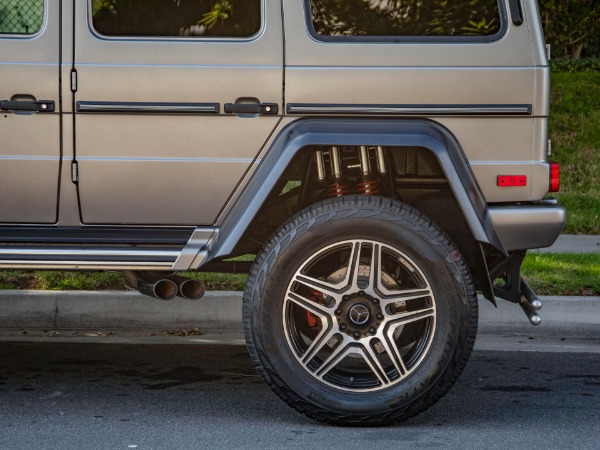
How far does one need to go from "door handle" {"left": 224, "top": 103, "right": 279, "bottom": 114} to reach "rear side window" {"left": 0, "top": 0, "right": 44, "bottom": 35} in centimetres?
94

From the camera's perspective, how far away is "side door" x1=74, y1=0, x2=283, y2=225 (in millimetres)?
5094

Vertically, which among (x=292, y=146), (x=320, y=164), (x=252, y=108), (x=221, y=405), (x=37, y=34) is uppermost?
(x=37, y=34)

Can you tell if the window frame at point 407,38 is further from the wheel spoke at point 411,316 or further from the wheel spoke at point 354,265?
the wheel spoke at point 411,316

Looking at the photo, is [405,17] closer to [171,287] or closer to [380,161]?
[380,161]

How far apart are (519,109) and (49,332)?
12.0 ft

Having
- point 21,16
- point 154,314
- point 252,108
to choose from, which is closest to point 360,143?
point 252,108

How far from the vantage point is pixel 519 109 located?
506 cm

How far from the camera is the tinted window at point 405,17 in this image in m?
5.14

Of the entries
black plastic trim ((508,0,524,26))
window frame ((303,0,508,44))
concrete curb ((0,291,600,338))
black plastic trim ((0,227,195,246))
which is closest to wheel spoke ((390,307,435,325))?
black plastic trim ((0,227,195,246))

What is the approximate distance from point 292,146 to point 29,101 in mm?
1207

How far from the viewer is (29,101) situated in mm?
5082

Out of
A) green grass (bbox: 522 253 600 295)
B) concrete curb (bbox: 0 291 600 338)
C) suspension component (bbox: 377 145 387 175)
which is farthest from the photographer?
green grass (bbox: 522 253 600 295)

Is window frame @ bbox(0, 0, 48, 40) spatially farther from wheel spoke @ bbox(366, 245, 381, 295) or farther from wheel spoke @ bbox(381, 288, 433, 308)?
wheel spoke @ bbox(381, 288, 433, 308)

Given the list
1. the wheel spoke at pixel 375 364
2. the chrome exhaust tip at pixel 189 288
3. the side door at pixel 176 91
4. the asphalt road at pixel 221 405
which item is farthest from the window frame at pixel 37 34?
the wheel spoke at pixel 375 364
